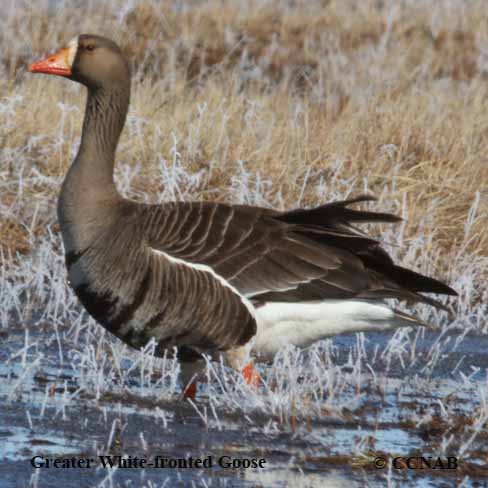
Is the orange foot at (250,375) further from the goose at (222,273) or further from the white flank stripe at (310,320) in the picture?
the white flank stripe at (310,320)

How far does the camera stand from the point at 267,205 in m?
9.15

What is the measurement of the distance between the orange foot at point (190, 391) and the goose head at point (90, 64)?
185cm

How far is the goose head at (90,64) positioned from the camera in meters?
7.09

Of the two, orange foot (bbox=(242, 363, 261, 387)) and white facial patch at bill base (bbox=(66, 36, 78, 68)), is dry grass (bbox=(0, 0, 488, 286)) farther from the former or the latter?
orange foot (bbox=(242, 363, 261, 387))

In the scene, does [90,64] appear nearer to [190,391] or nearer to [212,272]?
[212,272]

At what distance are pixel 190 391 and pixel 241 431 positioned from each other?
733 mm

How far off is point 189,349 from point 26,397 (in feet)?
2.89

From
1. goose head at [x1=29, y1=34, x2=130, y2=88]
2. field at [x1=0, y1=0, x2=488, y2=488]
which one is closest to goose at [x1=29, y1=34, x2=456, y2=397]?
field at [x1=0, y1=0, x2=488, y2=488]

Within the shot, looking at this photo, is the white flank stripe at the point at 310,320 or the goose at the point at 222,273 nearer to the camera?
the goose at the point at 222,273

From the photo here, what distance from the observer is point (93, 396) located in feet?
20.6

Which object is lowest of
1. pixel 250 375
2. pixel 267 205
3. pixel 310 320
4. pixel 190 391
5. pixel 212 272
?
pixel 190 391

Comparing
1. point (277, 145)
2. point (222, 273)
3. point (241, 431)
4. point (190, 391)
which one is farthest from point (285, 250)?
point (277, 145)

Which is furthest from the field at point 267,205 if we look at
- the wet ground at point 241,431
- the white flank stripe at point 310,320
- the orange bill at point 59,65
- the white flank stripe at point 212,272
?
the orange bill at point 59,65

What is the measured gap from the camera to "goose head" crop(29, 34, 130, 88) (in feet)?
23.2
